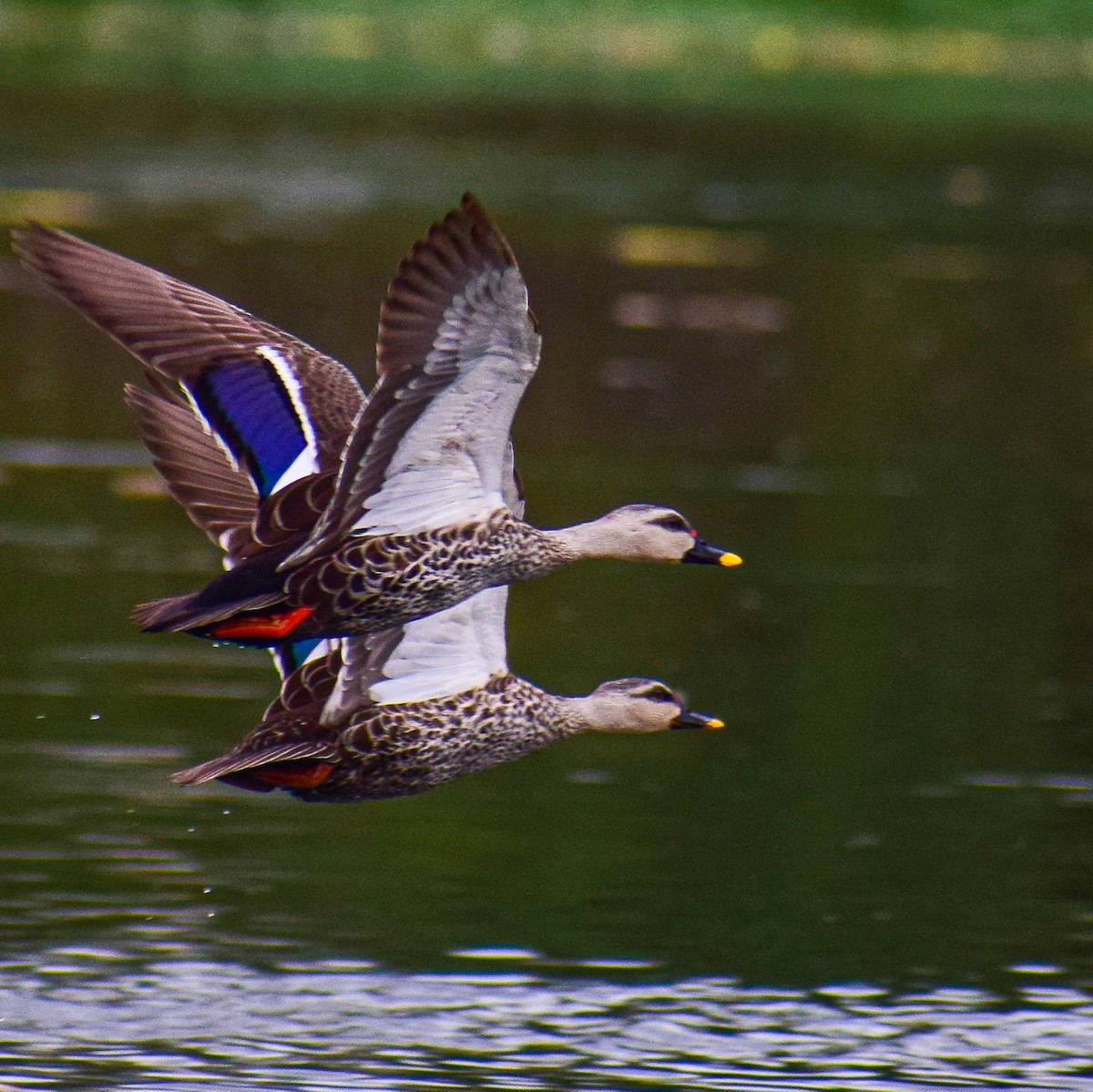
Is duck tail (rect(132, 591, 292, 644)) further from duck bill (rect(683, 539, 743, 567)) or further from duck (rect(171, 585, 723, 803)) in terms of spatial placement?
duck bill (rect(683, 539, 743, 567))

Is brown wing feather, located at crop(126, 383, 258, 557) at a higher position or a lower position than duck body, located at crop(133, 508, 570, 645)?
higher

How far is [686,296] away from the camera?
84.3 ft

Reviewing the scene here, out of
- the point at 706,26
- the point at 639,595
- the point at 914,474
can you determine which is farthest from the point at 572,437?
the point at 706,26

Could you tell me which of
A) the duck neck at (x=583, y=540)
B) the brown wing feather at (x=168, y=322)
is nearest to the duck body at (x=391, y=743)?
the duck neck at (x=583, y=540)

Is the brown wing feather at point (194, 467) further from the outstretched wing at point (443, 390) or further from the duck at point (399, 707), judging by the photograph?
the outstretched wing at point (443, 390)

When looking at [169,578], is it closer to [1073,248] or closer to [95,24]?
[1073,248]

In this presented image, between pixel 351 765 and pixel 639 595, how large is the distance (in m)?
6.43

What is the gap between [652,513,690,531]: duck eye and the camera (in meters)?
8.12

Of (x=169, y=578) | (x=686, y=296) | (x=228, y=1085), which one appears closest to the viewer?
(x=228, y=1085)

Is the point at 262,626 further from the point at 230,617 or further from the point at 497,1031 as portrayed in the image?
the point at 497,1031

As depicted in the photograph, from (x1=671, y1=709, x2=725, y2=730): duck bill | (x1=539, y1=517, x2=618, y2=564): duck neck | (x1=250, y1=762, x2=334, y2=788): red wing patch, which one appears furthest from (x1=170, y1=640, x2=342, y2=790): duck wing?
(x1=671, y1=709, x2=725, y2=730): duck bill

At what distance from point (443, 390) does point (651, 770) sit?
172 inches

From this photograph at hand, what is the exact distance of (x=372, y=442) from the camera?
24.6 feet

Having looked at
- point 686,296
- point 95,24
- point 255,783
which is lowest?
point 255,783
